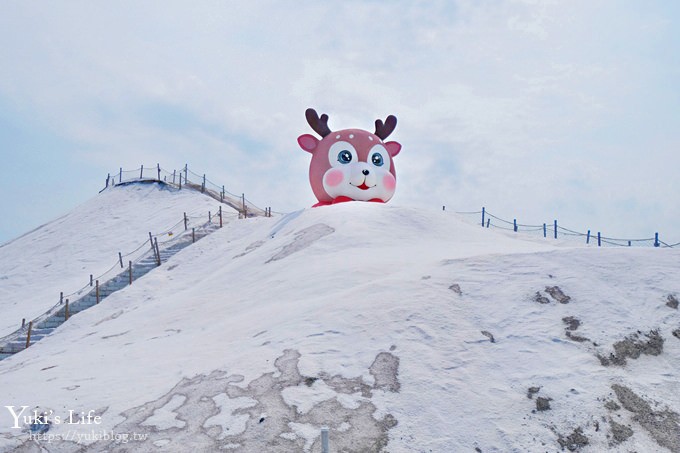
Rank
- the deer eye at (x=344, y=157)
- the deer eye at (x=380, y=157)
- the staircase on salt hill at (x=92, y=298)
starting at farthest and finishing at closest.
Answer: the deer eye at (x=380, y=157)
the deer eye at (x=344, y=157)
the staircase on salt hill at (x=92, y=298)

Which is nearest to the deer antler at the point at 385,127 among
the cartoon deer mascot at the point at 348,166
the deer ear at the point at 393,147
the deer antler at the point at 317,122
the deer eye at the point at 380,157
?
the deer ear at the point at 393,147

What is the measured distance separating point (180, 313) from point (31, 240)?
93.5ft

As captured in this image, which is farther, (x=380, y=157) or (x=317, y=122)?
(x=317, y=122)

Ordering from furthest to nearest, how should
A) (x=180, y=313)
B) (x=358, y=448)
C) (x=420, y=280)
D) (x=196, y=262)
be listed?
(x=196, y=262), (x=180, y=313), (x=420, y=280), (x=358, y=448)

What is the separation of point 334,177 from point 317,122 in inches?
106

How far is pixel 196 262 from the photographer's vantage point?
19.8m

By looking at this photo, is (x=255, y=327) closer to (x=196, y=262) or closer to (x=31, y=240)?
(x=196, y=262)

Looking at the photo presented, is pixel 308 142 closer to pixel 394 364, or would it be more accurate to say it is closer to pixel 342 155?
pixel 342 155

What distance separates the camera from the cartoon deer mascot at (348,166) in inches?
785

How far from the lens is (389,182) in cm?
2066

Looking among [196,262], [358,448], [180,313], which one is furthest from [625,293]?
[196,262]

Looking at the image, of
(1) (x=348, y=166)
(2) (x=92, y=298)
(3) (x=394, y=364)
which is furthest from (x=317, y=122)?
(3) (x=394, y=364)

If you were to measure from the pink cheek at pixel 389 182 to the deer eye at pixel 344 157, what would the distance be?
1457mm

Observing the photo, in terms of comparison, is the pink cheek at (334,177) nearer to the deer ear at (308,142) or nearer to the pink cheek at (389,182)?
the pink cheek at (389,182)
